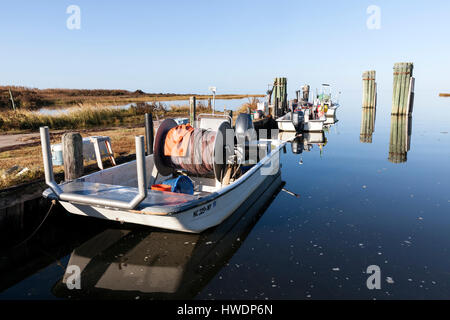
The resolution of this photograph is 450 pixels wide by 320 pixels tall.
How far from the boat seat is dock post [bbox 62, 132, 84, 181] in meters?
0.60

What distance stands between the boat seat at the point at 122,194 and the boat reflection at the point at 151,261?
1.19 m

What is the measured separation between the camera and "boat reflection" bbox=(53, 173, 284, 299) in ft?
17.8

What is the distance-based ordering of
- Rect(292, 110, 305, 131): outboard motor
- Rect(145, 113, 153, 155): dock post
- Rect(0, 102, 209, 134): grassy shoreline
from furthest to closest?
Rect(292, 110, 305, 131): outboard motor, Rect(0, 102, 209, 134): grassy shoreline, Rect(145, 113, 153, 155): dock post

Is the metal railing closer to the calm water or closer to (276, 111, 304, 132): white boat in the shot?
the calm water

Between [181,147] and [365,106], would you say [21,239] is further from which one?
[365,106]

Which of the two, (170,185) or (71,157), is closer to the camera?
(71,157)

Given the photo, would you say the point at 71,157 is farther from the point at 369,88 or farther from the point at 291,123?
the point at 369,88

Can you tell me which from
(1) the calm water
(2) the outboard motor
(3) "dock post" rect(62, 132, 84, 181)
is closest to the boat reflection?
(1) the calm water

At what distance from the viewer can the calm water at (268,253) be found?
17.9 feet

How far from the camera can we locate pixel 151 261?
20.7 ft

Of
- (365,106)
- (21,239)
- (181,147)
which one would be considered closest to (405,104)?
(365,106)

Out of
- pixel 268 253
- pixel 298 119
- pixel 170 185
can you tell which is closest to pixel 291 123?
pixel 298 119

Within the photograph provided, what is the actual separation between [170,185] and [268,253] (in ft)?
9.52
